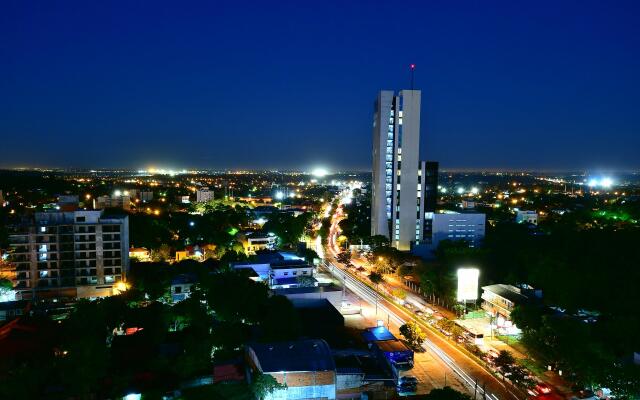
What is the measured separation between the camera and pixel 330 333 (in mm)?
18359

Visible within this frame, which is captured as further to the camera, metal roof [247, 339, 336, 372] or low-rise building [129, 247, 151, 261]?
low-rise building [129, 247, 151, 261]

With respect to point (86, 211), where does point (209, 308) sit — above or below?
below

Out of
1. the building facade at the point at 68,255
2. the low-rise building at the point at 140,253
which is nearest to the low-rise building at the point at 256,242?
the low-rise building at the point at 140,253

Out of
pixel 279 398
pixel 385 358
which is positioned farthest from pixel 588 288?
pixel 279 398

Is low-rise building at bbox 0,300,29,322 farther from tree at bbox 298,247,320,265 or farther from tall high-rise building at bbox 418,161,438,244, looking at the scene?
tall high-rise building at bbox 418,161,438,244

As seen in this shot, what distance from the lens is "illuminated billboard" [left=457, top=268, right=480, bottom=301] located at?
70.9 ft

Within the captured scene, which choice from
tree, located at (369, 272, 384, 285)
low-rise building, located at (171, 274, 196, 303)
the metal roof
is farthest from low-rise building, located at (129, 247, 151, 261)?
the metal roof

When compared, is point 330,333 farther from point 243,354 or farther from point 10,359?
point 10,359

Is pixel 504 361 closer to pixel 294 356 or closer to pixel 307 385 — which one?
pixel 307 385

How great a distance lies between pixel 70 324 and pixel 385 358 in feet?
36.0

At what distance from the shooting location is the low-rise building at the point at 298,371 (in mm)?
13008

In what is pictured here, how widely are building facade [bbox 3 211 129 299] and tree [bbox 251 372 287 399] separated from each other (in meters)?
14.9

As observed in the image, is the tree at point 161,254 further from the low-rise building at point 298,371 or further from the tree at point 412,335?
the low-rise building at point 298,371

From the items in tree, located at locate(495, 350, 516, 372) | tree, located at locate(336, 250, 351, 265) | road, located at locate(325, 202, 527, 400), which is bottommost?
road, located at locate(325, 202, 527, 400)
